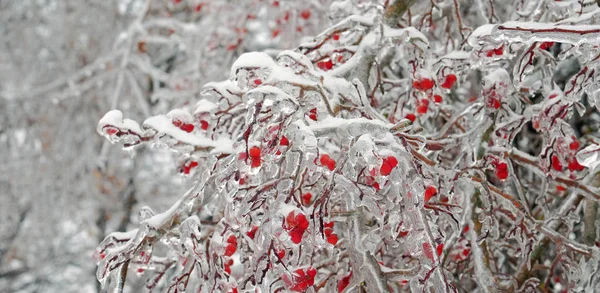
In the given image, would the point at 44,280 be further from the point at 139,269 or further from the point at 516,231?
the point at 516,231

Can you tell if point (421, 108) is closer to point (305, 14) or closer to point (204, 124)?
point (204, 124)

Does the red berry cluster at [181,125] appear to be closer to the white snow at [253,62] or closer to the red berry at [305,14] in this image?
the white snow at [253,62]

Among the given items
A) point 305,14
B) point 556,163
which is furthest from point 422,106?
point 305,14

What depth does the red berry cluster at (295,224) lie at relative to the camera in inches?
44.0

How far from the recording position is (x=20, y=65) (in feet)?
18.1

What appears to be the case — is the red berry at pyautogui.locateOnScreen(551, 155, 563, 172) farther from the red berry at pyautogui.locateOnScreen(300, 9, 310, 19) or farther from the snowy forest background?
the red berry at pyautogui.locateOnScreen(300, 9, 310, 19)

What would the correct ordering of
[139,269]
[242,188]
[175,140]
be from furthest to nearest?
[139,269] < [175,140] < [242,188]

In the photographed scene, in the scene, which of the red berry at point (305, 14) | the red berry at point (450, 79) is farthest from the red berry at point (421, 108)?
the red berry at point (305, 14)

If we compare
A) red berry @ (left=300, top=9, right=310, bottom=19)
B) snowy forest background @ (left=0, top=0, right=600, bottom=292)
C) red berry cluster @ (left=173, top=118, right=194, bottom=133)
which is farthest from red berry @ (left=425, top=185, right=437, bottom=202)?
red berry @ (left=300, top=9, right=310, bottom=19)

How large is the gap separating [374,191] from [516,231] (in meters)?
0.54

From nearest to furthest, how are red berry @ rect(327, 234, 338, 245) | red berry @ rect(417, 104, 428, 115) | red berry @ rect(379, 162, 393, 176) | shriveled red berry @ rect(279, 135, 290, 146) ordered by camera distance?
red berry @ rect(379, 162, 393, 176), shriveled red berry @ rect(279, 135, 290, 146), red berry @ rect(327, 234, 338, 245), red berry @ rect(417, 104, 428, 115)

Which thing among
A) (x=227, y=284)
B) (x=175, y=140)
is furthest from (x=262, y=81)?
(x=227, y=284)

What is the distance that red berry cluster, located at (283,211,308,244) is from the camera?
112 cm

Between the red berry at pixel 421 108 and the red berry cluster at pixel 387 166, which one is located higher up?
the red berry cluster at pixel 387 166
